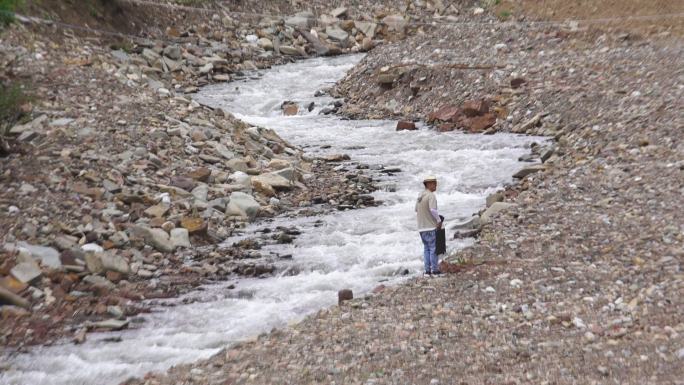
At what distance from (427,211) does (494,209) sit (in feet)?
7.27

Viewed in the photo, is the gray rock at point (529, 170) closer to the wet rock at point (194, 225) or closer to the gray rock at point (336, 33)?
the wet rock at point (194, 225)

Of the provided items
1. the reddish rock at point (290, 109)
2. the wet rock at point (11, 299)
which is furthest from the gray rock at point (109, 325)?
the reddish rock at point (290, 109)

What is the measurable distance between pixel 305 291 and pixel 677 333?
4.29m

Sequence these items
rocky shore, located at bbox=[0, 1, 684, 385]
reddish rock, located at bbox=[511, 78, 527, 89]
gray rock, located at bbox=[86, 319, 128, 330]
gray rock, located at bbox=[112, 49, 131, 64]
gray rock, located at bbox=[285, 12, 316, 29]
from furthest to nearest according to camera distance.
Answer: gray rock, located at bbox=[285, 12, 316, 29], gray rock, located at bbox=[112, 49, 131, 64], reddish rock, located at bbox=[511, 78, 527, 89], gray rock, located at bbox=[86, 319, 128, 330], rocky shore, located at bbox=[0, 1, 684, 385]

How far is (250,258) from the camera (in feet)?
32.2

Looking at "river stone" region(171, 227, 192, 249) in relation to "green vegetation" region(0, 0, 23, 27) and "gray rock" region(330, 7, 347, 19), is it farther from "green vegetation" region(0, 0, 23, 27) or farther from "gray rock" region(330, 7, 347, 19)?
"gray rock" region(330, 7, 347, 19)

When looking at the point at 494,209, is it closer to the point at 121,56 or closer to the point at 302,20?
the point at 121,56

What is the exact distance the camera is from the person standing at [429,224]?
8.32m

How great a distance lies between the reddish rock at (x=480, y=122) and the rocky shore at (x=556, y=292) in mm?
1477

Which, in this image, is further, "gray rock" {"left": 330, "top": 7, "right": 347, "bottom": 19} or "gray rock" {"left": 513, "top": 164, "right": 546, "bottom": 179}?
"gray rock" {"left": 330, "top": 7, "right": 347, "bottom": 19}

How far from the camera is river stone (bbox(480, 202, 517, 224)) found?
32.9ft

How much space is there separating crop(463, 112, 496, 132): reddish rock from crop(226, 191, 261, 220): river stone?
6.31m

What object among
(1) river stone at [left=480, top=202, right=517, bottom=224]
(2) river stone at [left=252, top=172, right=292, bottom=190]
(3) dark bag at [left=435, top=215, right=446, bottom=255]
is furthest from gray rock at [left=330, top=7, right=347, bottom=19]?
(3) dark bag at [left=435, top=215, right=446, bottom=255]

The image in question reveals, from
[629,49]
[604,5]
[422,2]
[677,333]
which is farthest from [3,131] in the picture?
[422,2]
